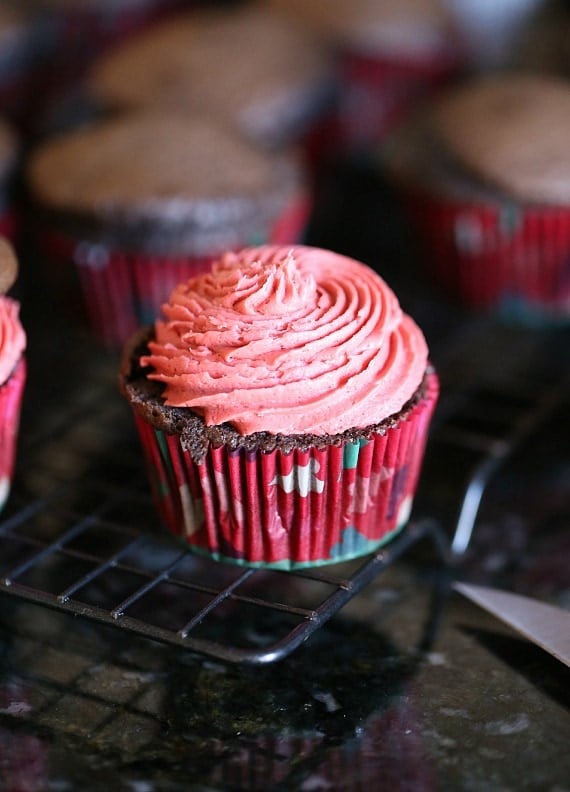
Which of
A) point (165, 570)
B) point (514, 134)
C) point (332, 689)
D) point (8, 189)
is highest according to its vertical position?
point (514, 134)

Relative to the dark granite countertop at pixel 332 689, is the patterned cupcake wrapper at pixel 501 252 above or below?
above

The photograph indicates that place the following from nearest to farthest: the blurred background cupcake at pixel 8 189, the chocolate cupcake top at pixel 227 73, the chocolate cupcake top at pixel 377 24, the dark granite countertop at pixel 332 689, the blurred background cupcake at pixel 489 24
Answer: the dark granite countertop at pixel 332 689, the blurred background cupcake at pixel 8 189, the chocolate cupcake top at pixel 227 73, the chocolate cupcake top at pixel 377 24, the blurred background cupcake at pixel 489 24

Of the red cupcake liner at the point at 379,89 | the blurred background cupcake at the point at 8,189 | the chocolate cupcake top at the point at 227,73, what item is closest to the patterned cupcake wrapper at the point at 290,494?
the blurred background cupcake at the point at 8,189

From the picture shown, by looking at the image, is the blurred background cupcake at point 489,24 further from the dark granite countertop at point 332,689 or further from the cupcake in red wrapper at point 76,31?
the dark granite countertop at point 332,689

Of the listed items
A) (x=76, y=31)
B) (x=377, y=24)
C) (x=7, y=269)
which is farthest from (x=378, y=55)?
(x=7, y=269)

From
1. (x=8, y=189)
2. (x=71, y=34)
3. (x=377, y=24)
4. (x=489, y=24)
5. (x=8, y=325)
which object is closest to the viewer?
(x=8, y=325)

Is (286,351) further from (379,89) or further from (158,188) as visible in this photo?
(379,89)
